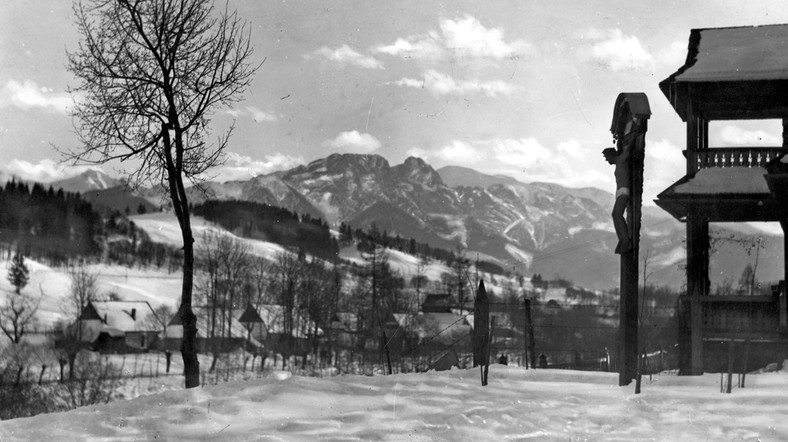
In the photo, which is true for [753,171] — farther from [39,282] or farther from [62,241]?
[62,241]

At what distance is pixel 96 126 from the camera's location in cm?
1650

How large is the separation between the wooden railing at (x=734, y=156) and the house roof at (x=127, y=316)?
96.0 meters

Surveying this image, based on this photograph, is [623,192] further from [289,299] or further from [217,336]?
[217,336]

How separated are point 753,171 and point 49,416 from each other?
16.3 m

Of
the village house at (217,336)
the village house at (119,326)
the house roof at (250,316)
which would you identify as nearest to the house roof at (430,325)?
the house roof at (250,316)

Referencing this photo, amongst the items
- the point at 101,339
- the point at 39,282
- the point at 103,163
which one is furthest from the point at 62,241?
the point at 103,163

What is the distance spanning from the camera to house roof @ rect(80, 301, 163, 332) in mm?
Answer: 111625

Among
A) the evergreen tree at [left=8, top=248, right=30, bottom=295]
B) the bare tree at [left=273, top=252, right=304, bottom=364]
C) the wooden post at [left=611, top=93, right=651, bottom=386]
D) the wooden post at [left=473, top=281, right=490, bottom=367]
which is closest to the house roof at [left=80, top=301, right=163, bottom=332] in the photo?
the bare tree at [left=273, top=252, right=304, bottom=364]

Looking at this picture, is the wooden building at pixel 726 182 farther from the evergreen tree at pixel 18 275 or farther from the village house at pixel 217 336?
the evergreen tree at pixel 18 275

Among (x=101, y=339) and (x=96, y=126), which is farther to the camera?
(x=101, y=339)

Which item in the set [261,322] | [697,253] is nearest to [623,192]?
[697,253]

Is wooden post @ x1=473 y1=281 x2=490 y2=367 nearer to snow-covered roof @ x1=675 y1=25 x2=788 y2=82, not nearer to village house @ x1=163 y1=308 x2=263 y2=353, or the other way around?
snow-covered roof @ x1=675 y1=25 x2=788 y2=82

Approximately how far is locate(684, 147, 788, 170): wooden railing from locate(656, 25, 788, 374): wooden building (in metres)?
0.02

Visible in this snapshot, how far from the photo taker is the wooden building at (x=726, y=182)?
18.7m
